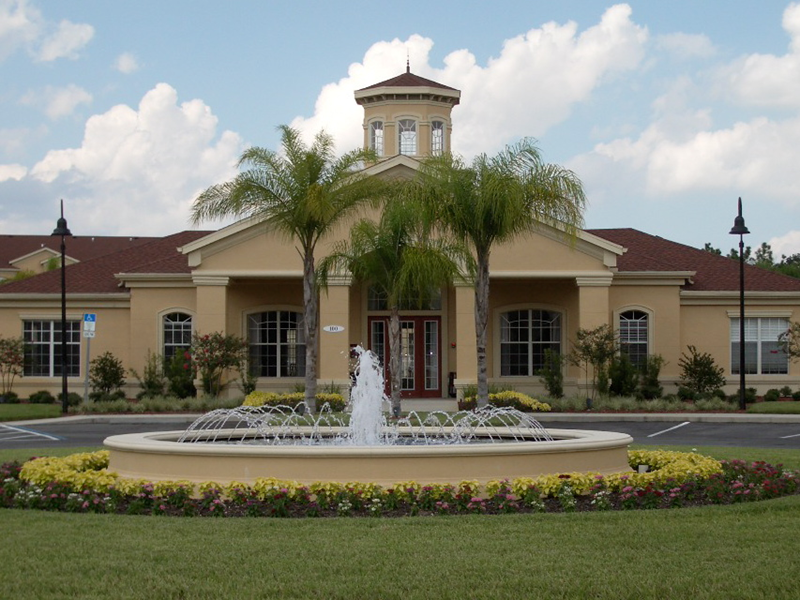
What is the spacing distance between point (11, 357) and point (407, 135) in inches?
564

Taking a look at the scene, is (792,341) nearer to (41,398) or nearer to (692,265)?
(692,265)

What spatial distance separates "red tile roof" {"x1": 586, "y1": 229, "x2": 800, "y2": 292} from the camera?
34.0 meters

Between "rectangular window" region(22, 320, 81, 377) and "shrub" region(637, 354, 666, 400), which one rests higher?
"rectangular window" region(22, 320, 81, 377)

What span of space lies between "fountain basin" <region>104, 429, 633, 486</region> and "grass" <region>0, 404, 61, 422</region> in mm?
17240

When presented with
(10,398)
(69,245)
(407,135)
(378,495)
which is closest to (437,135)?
(407,135)

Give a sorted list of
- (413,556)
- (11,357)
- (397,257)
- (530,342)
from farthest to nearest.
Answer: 1. (530,342)
2. (11,357)
3. (397,257)
4. (413,556)

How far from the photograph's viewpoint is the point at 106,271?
36344 mm

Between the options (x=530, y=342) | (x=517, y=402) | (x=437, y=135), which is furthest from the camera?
(x=437, y=135)

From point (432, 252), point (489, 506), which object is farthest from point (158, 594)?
point (432, 252)

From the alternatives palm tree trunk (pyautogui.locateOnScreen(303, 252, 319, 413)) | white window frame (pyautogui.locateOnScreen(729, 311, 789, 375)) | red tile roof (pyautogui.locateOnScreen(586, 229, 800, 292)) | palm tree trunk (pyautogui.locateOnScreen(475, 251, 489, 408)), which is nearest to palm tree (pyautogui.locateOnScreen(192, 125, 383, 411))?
palm tree trunk (pyautogui.locateOnScreen(303, 252, 319, 413))

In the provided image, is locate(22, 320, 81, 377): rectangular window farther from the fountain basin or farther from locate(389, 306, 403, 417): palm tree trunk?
the fountain basin

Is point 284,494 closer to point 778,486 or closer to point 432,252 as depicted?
point 778,486

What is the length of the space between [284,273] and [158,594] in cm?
2400

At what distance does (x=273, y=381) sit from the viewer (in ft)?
111
